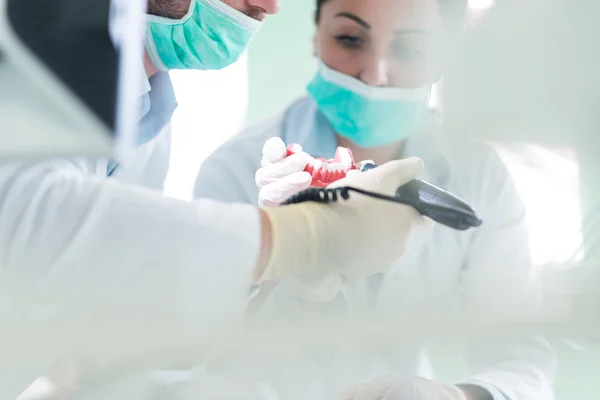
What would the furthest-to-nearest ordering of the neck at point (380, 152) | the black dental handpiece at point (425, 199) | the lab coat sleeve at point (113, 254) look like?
the neck at point (380, 152)
the black dental handpiece at point (425, 199)
the lab coat sleeve at point (113, 254)

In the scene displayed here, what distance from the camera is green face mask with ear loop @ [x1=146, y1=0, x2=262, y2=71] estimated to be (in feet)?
2.84

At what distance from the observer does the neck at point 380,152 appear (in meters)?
0.90

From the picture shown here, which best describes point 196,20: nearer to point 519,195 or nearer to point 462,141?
point 462,141

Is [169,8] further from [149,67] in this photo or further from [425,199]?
[425,199]

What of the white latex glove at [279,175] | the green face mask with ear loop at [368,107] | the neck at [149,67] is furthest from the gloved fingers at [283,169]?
the neck at [149,67]

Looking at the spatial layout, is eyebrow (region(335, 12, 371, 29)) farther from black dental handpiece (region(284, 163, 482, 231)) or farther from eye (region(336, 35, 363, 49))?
black dental handpiece (region(284, 163, 482, 231))

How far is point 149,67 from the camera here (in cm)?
85

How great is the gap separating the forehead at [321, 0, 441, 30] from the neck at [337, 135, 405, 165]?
176 millimetres

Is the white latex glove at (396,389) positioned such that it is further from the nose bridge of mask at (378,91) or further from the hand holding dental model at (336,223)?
the nose bridge of mask at (378,91)

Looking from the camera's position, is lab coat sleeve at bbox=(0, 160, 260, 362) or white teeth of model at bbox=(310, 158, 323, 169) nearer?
lab coat sleeve at bbox=(0, 160, 260, 362)

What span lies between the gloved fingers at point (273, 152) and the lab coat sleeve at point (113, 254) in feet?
0.55

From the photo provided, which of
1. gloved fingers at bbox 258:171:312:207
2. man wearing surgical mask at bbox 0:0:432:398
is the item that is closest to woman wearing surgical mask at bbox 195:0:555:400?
gloved fingers at bbox 258:171:312:207

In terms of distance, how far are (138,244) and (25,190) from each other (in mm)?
146

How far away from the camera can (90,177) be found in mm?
725
